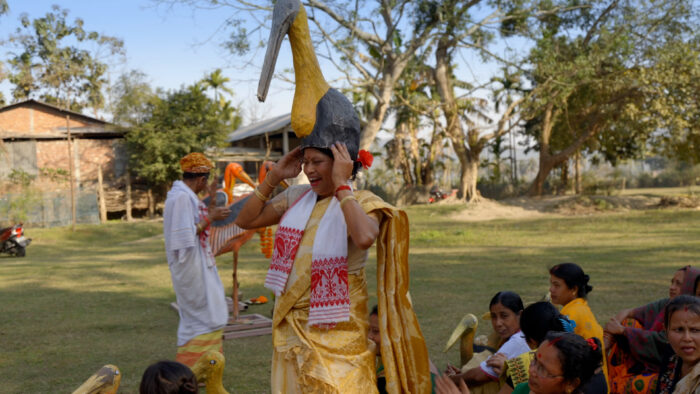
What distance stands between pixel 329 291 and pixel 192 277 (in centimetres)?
279

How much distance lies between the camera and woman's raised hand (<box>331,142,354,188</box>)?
2.48 meters

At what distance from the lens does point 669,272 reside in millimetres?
9031

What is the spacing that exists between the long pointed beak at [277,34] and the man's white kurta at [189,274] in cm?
259

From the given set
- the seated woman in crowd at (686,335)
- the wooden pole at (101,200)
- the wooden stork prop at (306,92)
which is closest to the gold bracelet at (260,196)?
the wooden stork prop at (306,92)

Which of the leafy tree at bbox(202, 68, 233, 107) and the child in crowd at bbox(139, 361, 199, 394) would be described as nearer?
the child in crowd at bbox(139, 361, 199, 394)

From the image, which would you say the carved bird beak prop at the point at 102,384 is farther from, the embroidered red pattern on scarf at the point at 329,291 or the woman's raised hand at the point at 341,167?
Result: the woman's raised hand at the point at 341,167

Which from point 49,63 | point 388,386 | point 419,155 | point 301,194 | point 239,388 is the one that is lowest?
point 239,388

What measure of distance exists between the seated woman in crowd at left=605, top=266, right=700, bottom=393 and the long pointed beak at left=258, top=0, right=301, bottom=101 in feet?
8.60

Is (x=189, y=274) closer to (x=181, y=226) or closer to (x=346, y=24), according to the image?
(x=181, y=226)

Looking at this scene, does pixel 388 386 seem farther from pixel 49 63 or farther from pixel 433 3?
pixel 49 63

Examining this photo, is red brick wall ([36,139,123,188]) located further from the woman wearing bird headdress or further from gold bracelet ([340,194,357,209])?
gold bracelet ([340,194,357,209])

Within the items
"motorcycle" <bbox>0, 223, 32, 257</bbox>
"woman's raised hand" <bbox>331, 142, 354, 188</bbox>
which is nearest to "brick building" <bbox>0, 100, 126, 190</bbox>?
"motorcycle" <bbox>0, 223, 32, 257</bbox>

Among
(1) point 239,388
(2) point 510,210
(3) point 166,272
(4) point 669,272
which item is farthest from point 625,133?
(1) point 239,388

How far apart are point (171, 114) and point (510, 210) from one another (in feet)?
44.7
